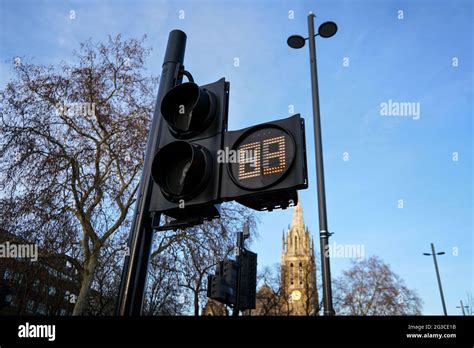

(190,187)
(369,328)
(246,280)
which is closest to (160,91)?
(190,187)

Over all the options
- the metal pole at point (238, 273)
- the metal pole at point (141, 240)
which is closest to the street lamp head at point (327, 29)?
the metal pole at point (238, 273)

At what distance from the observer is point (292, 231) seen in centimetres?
9956

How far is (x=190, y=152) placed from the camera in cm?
281

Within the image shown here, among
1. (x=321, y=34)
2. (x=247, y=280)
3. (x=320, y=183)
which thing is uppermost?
(x=321, y=34)

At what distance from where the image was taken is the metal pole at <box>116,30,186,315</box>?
8.16 feet

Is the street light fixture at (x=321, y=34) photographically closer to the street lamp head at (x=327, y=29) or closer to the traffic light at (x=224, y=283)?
the street lamp head at (x=327, y=29)

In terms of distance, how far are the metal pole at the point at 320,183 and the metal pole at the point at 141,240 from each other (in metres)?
2.82

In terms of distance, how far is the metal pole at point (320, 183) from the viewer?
193 inches

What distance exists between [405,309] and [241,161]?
43.9 metres

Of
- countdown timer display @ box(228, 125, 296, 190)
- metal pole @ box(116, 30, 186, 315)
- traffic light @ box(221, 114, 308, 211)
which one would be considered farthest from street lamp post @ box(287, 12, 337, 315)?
metal pole @ box(116, 30, 186, 315)

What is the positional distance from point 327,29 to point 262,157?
5.71 m

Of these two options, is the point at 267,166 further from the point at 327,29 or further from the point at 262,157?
the point at 327,29

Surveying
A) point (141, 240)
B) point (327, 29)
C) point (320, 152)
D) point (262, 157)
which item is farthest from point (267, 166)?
point (327, 29)

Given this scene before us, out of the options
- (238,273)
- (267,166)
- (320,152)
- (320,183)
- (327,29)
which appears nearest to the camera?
(267,166)
